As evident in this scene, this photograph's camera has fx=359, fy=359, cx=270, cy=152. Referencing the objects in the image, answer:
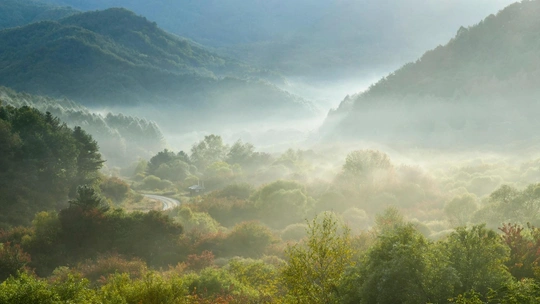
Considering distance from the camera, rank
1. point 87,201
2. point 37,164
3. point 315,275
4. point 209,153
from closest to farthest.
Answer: point 315,275, point 87,201, point 37,164, point 209,153

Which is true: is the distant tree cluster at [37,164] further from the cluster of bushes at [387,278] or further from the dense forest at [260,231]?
the cluster of bushes at [387,278]

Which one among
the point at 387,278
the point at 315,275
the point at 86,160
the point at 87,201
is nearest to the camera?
the point at 387,278

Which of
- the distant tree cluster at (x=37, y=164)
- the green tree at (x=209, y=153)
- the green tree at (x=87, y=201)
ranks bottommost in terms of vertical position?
the green tree at (x=87, y=201)

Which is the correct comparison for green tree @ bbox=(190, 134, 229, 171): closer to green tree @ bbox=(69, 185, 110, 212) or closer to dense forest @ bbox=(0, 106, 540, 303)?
dense forest @ bbox=(0, 106, 540, 303)

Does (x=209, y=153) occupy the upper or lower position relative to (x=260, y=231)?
upper

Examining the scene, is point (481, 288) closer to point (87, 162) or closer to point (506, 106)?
point (87, 162)

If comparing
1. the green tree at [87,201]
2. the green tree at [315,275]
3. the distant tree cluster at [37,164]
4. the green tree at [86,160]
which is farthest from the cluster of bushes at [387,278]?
the green tree at [86,160]

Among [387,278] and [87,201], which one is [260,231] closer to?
[87,201]

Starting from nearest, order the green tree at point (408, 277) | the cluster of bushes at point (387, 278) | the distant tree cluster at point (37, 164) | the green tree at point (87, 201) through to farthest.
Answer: the cluster of bushes at point (387, 278), the green tree at point (408, 277), the green tree at point (87, 201), the distant tree cluster at point (37, 164)

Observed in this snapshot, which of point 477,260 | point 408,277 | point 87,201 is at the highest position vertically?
point 87,201

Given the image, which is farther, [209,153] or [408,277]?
[209,153]

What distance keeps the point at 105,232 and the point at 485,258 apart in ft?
141

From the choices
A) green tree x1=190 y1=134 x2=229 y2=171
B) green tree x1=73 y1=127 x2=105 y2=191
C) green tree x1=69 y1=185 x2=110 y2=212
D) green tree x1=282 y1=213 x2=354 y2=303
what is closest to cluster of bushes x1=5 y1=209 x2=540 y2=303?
green tree x1=282 y1=213 x2=354 y2=303

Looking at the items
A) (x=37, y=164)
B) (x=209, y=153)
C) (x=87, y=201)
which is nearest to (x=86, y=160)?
(x=37, y=164)
